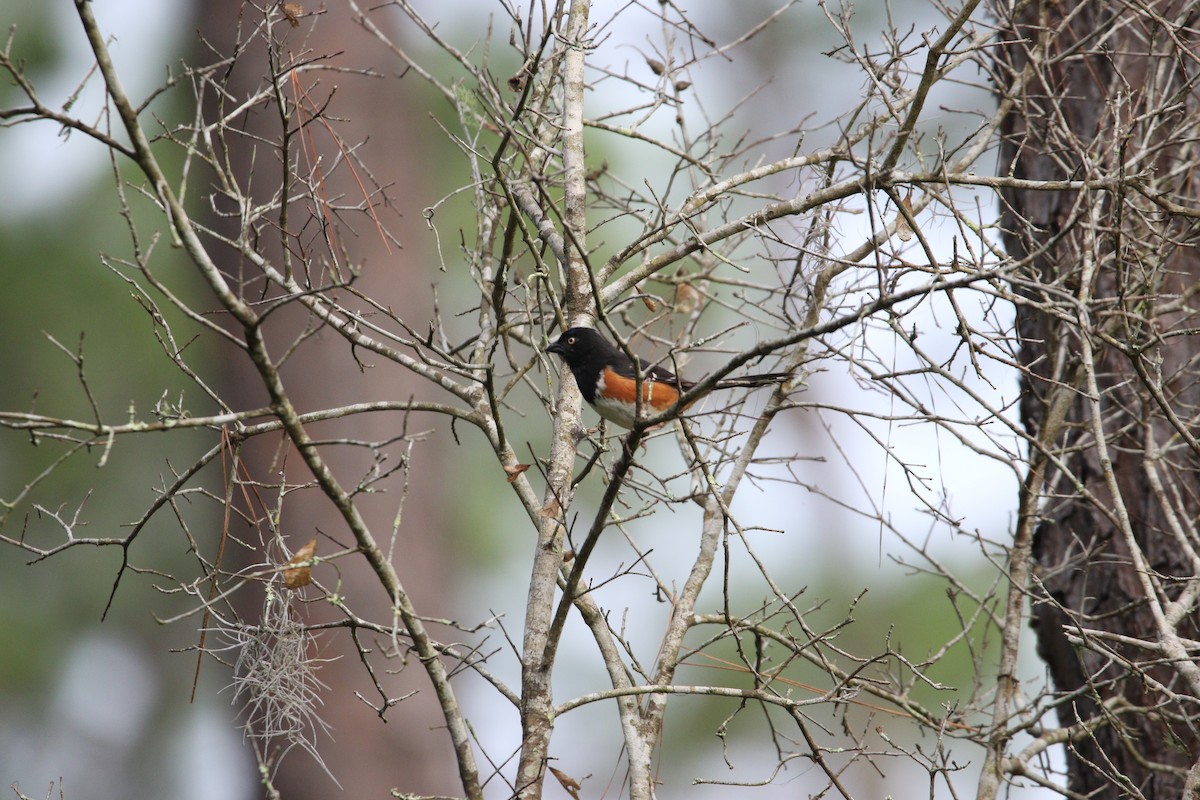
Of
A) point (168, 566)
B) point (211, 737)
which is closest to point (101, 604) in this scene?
point (168, 566)

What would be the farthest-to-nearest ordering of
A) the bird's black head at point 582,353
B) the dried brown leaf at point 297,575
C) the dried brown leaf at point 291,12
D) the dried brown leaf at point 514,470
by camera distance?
the bird's black head at point 582,353
the dried brown leaf at point 514,470
the dried brown leaf at point 291,12
the dried brown leaf at point 297,575

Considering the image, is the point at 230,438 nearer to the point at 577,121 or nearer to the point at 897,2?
the point at 577,121

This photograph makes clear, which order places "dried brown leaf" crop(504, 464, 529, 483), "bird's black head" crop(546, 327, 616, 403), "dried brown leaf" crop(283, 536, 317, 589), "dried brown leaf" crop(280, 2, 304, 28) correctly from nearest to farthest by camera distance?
"dried brown leaf" crop(283, 536, 317, 589), "dried brown leaf" crop(280, 2, 304, 28), "dried brown leaf" crop(504, 464, 529, 483), "bird's black head" crop(546, 327, 616, 403)

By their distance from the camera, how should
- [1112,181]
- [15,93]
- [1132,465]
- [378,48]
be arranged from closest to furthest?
[1112,181] < [1132,465] < [378,48] < [15,93]

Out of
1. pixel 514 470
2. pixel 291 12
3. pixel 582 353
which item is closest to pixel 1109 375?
pixel 582 353

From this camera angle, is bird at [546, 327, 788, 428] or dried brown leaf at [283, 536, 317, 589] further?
bird at [546, 327, 788, 428]

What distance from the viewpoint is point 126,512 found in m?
11.0

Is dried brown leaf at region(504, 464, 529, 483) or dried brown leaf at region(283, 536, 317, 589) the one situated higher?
dried brown leaf at region(504, 464, 529, 483)

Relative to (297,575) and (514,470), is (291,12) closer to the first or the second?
(514,470)

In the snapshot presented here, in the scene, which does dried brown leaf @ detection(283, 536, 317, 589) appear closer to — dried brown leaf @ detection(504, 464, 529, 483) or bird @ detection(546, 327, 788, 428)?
dried brown leaf @ detection(504, 464, 529, 483)

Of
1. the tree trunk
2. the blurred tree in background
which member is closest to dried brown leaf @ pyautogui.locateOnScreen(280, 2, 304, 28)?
the blurred tree in background

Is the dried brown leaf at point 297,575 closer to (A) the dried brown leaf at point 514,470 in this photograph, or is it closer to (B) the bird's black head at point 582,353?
(A) the dried brown leaf at point 514,470

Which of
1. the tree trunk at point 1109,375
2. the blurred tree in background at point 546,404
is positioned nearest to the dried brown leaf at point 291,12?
the blurred tree in background at point 546,404

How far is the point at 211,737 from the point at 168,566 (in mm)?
1892
